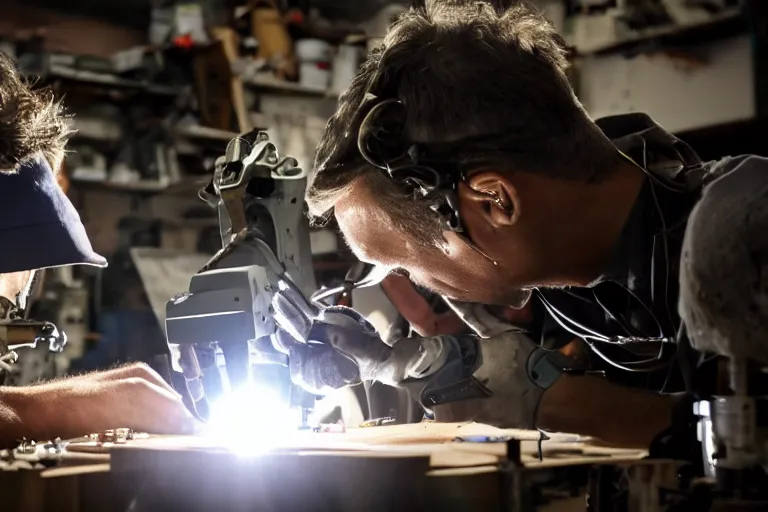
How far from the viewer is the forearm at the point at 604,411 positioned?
32.6 inches

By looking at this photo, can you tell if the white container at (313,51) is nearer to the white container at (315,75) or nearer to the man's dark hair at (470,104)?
the white container at (315,75)

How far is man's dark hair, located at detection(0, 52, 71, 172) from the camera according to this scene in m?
1.16

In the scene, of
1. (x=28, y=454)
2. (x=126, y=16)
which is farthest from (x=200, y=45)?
(x=28, y=454)

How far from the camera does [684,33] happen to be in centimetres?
199

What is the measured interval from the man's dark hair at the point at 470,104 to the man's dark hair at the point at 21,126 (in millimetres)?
446

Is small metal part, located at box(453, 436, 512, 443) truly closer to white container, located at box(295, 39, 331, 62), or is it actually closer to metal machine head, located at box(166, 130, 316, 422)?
metal machine head, located at box(166, 130, 316, 422)

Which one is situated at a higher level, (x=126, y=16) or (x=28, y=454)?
(x=126, y=16)

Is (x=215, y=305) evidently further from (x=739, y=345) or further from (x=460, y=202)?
(x=739, y=345)

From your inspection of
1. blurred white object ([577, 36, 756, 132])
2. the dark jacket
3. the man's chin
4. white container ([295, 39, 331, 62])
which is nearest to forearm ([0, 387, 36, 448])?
the man's chin

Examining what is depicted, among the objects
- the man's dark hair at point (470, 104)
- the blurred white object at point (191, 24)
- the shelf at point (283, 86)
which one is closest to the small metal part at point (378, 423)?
the man's dark hair at point (470, 104)

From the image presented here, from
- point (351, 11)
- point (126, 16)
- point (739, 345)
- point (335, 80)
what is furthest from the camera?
point (126, 16)

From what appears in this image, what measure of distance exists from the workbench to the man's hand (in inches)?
10.0

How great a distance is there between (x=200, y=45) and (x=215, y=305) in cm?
162

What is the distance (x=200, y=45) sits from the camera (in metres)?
2.49
